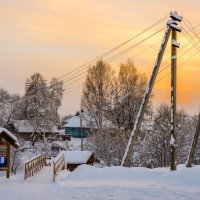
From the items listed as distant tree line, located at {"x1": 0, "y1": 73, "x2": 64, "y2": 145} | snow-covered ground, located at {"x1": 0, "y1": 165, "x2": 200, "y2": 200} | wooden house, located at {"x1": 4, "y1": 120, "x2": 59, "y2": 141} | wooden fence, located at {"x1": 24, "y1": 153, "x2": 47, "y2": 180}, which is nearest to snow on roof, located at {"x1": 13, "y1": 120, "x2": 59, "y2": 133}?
wooden house, located at {"x1": 4, "y1": 120, "x2": 59, "y2": 141}

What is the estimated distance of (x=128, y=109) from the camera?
55188mm

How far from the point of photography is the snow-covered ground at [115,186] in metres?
13.8

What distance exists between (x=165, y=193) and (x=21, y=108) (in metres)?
51.6

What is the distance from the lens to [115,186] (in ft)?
52.5

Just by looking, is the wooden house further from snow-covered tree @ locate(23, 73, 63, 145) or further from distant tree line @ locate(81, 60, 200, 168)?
distant tree line @ locate(81, 60, 200, 168)

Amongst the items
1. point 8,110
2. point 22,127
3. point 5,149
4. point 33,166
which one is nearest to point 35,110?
point 8,110

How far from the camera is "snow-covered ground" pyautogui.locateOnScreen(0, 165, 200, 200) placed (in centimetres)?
1384

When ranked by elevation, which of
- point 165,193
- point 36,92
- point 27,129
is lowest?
point 165,193

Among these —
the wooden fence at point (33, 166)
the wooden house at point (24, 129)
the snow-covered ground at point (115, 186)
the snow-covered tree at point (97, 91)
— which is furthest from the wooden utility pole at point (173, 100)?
the wooden house at point (24, 129)

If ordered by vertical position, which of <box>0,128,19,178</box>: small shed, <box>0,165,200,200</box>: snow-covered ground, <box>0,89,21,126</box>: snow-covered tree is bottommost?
<box>0,165,200,200</box>: snow-covered ground

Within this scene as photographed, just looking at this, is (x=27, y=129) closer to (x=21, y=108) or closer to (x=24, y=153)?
(x=21, y=108)

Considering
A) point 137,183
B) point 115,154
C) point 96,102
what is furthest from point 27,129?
point 137,183

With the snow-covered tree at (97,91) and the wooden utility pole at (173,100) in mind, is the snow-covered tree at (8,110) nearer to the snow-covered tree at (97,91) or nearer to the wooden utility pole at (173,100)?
the snow-covered tree at (97,91)

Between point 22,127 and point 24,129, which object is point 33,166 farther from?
point 24,129
